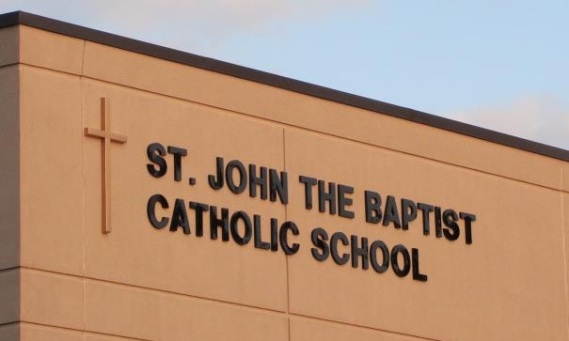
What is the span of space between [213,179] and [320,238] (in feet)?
5.78

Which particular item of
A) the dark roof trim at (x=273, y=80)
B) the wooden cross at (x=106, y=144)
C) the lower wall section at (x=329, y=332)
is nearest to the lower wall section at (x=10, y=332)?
the wooden cross at (x=106, y=144)

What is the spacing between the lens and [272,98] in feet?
74.2

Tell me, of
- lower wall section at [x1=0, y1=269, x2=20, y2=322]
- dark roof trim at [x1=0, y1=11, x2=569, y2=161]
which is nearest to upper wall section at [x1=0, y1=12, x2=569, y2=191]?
dark roof trim at [x1=0, y1=11, x2=569, y2=161]

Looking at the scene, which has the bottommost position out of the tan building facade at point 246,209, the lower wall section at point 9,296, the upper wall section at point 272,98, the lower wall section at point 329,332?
the lower wall section at point 9,296

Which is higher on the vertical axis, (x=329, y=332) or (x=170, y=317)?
(x=329, y=332)

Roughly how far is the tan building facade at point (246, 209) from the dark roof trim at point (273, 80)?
0.09ft

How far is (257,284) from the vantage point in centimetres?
2194

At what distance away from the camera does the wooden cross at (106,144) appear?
20.5 m

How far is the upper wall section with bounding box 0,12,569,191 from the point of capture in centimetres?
2042

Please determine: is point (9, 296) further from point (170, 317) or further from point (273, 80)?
point (273, 80)

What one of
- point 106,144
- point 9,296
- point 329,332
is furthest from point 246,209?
point 9,296

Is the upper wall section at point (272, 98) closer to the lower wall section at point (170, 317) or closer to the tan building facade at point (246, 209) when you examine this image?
the tan building facade at point (246, 209)

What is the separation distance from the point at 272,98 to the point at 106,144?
9.16ft

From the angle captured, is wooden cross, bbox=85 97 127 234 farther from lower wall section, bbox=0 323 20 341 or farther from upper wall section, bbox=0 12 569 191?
lower wall section, bbox=0 323 20 341
